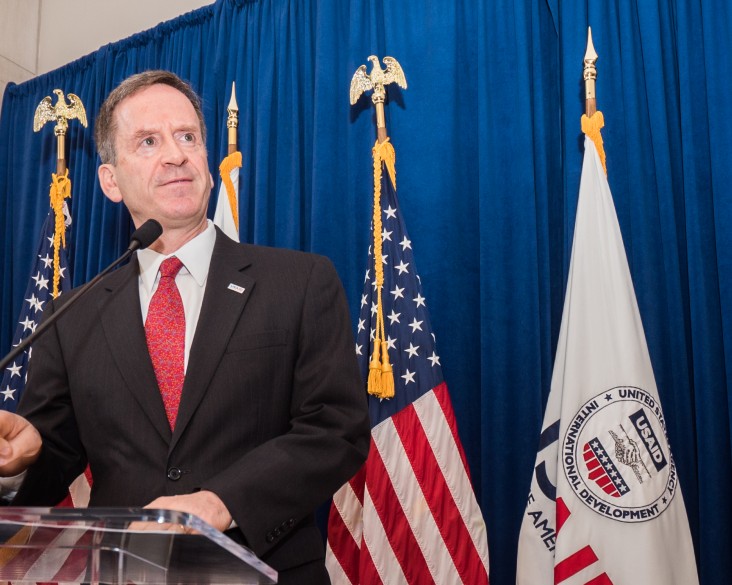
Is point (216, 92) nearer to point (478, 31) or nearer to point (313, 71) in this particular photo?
point (313, 71)

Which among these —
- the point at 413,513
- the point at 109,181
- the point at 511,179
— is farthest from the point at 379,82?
the point at 413,513

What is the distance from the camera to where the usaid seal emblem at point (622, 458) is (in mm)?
2307

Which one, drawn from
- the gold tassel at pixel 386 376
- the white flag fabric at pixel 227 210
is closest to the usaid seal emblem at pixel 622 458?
the gold tassel at pixel 386 376

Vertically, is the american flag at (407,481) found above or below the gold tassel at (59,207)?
below

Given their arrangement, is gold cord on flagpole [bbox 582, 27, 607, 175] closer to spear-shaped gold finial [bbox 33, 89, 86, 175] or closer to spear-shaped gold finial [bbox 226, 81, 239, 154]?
spear-shaped gold finial [bbox 226, 81, 239, 154]

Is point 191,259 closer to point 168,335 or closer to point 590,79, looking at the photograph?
point 168,335

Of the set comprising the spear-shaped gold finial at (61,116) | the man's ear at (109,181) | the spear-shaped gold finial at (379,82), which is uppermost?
the spear-shaped gold finial at (61,116)

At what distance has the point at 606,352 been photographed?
8.15ft

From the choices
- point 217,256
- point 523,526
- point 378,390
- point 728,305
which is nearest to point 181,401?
point 217,256

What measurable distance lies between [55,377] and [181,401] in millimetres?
404

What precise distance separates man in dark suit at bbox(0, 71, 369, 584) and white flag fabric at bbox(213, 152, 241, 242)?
1422mm

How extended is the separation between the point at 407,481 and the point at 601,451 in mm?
684

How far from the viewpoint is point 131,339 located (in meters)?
1.59

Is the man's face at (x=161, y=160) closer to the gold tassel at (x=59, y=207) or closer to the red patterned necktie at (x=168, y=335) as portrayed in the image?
the red patterned necktie at (x=168, y=335)
